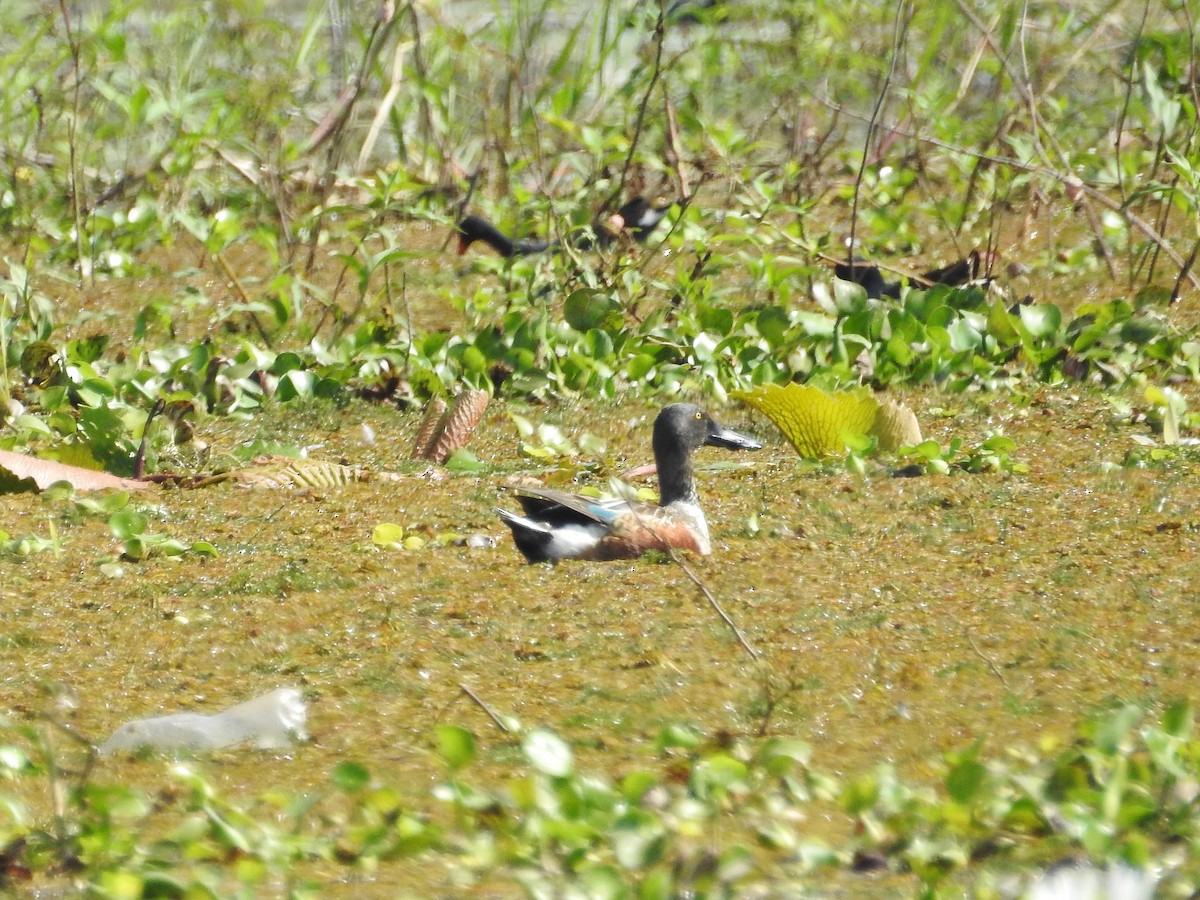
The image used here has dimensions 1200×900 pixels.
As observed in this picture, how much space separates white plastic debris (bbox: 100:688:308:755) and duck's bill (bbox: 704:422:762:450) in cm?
199

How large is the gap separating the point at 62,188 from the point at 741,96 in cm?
320

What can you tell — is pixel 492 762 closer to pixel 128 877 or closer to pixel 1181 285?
pixel 128 877

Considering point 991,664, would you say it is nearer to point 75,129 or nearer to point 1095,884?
point 1095,884

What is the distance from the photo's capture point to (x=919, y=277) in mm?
6141

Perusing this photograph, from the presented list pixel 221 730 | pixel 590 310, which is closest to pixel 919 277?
pixel 590 310

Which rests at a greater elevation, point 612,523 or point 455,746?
point 455,746

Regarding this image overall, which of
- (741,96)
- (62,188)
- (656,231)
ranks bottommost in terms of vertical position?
(62,188)

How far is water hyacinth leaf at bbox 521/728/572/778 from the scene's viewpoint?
2381 millimetres

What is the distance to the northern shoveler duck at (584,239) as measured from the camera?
677 cm

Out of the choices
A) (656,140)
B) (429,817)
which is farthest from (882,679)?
(656,140)

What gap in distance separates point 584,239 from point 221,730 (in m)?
4.10

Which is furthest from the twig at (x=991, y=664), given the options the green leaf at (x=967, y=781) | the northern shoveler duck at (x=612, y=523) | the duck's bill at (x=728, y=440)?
the duck's bill at (x=728, y=440)

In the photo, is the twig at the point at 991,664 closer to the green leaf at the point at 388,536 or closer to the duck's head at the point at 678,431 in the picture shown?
the duck's head at the point at 678,431

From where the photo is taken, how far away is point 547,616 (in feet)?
11.3
